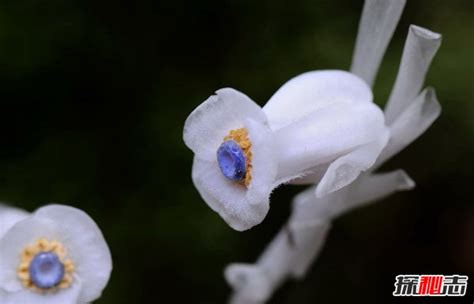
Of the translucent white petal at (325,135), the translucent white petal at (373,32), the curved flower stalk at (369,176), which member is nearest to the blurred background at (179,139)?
the curved flower stalk at (369,176)

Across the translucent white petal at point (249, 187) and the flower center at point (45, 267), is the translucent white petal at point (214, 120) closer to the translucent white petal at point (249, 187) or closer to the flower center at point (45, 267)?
the translucent white petal at point (249, 187)

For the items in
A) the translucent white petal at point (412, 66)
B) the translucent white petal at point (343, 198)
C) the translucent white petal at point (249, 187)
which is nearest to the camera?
the translucent white petal at point (249, 187)

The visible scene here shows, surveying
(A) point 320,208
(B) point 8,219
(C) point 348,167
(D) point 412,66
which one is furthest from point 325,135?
(B) point 8,219

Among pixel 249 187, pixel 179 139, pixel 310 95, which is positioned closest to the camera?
pixel 249 187

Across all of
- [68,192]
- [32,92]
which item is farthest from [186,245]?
[32,92]

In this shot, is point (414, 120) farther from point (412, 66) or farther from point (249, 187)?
point (249, 187)

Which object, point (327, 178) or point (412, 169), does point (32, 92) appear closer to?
point (412, 169)
